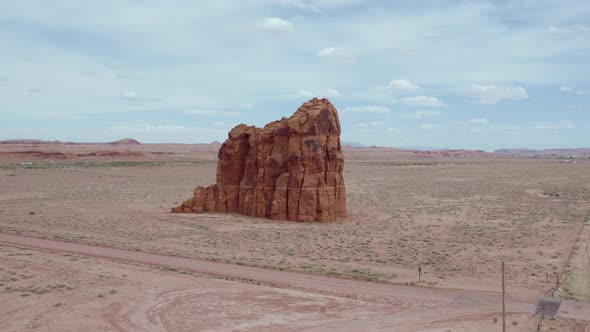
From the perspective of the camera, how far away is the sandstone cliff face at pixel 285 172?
112 ft

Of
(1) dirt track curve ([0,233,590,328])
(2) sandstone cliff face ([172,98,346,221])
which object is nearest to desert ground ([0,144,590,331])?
(1) dirt track curve ([0,233,590,328])

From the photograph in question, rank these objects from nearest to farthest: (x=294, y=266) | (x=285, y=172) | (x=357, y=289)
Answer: (x=357, y=289), (x=294, y=266), (x=285, y=172)

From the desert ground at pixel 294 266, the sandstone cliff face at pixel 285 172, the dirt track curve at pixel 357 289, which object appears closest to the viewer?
the desert ground at pixel 294 266

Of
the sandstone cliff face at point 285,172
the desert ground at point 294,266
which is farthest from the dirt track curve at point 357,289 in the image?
the sandstone cliff face at point 285,172

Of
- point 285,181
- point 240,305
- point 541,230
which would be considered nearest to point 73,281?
point 240,305

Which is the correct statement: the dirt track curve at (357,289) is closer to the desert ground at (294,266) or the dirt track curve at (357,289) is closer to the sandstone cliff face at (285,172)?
the desert ground at (294,266)

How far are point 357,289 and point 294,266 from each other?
4111 millimetres

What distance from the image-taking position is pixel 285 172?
115 ft

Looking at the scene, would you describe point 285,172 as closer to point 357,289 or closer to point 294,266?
point 294,266

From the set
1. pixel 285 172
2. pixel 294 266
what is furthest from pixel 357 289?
pixel 285 172

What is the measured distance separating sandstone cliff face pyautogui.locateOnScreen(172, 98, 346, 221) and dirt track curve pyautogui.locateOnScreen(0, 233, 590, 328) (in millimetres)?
11855

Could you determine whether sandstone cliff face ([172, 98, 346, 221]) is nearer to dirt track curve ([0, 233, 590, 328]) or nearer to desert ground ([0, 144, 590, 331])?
desert ground ([0, 144, 590, 331])

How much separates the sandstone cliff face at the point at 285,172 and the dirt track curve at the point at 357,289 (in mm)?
11855

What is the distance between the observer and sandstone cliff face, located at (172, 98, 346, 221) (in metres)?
34.0
